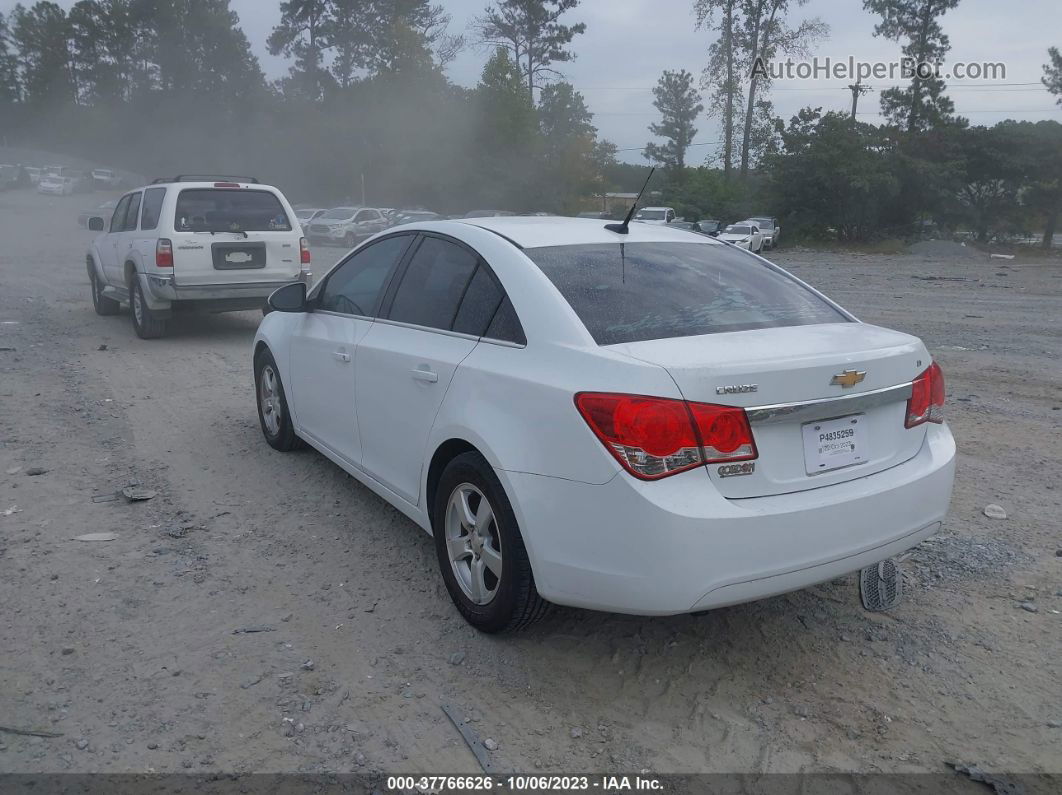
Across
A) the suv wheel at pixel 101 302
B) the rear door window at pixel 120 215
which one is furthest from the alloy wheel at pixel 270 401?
the suv wheel at pixel 101 302

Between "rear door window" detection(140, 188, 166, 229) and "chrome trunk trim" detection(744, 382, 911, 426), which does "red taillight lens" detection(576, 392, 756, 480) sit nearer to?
"chrome trunk trim" detection(744, 382, 911, 426)

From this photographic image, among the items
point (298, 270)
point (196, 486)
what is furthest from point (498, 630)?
point (298, 270)

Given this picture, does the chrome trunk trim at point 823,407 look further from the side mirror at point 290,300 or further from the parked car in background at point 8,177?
the parked car in background at point 8,177

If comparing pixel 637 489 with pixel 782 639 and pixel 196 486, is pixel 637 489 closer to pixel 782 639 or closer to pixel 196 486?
pixel 782 639

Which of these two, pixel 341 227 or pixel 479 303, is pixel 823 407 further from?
pixel 341 227

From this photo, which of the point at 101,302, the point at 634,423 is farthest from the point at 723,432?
the point at 101,302

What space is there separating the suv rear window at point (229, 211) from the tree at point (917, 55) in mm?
45301

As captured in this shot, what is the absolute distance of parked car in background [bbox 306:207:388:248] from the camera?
34.3 metres

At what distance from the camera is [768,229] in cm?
3850

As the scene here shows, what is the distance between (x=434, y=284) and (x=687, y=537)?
1928mm

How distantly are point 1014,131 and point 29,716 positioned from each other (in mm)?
44027

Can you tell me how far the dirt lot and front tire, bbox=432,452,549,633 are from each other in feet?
0.54

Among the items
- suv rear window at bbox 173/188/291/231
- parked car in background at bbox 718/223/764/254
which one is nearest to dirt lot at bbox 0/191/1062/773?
suv rear window at bbox 173/188/291/231

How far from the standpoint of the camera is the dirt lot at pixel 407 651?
114 inches
